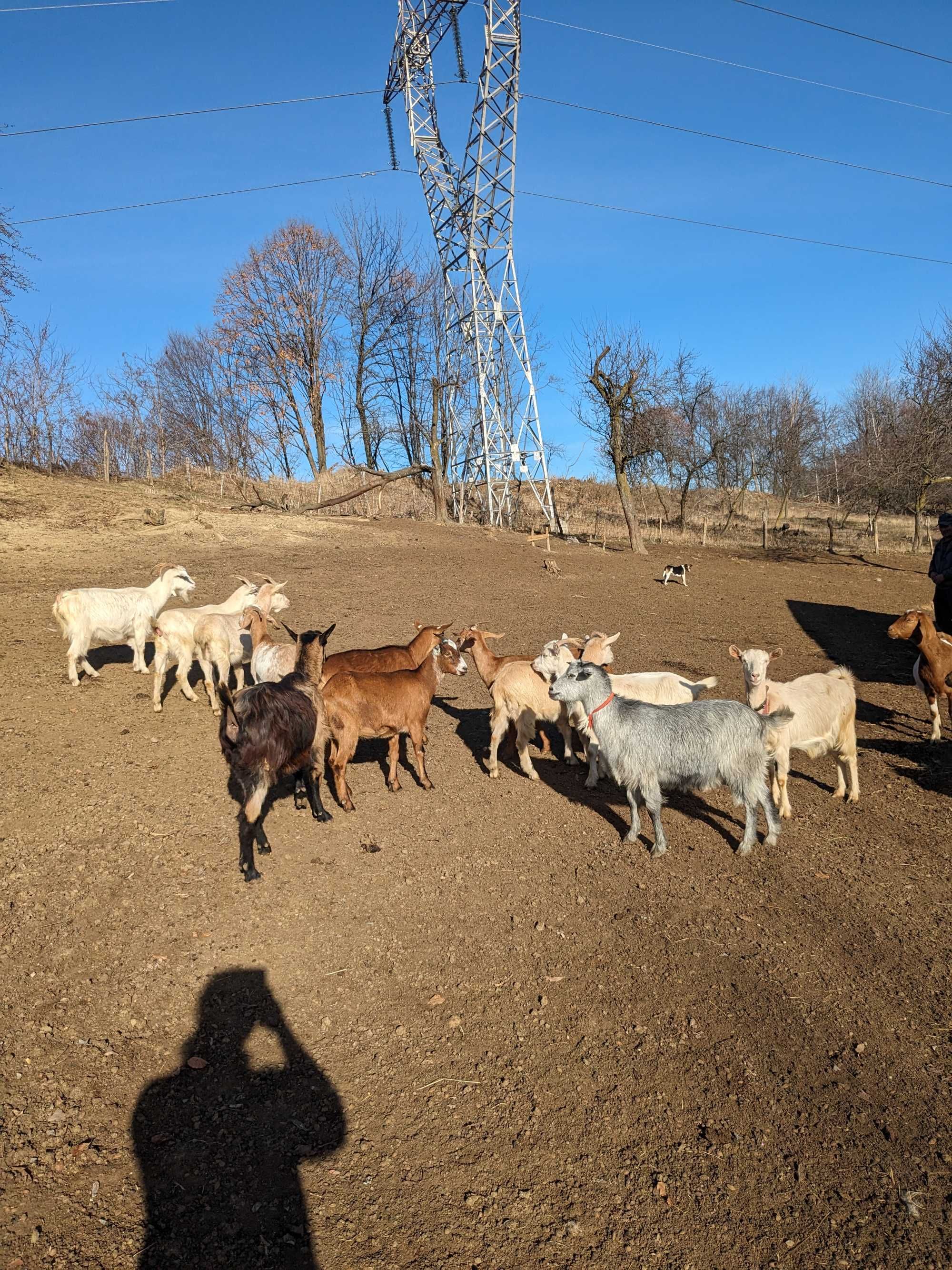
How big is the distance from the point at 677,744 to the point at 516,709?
2237 millimetres

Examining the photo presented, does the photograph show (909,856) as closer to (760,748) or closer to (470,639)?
(760,748)

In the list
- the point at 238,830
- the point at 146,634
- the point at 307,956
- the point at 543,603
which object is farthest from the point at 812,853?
the point at 543,603

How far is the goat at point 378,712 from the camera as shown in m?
7.24

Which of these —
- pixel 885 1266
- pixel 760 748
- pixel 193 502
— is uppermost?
pixel 193 502

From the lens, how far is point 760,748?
6.37 m

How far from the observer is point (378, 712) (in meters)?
7.44

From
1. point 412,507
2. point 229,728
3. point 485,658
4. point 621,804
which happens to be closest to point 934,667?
point 621,804

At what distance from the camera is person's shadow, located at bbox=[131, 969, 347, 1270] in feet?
10.2

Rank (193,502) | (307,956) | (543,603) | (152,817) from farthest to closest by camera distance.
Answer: (193,502), (543,603), (152,817), (307,956)

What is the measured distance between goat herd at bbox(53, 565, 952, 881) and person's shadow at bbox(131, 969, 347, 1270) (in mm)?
1826

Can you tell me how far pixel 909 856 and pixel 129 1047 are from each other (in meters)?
6.18

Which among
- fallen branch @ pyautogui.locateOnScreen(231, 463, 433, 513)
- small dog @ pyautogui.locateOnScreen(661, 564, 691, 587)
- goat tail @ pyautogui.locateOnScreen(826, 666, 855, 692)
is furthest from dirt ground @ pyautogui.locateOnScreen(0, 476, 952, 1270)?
fallen branch @ pyautogui.locateOnScreen(231, 463, 433, 513)

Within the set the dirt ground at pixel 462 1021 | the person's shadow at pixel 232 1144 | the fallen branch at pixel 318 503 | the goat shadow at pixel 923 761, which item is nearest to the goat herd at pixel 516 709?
the goat shadow at pixel 923 761

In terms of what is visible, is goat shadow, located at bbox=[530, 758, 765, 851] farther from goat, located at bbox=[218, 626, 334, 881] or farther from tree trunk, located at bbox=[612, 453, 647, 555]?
tree trunk, located at bbox=[612, 453, 647, 555]
